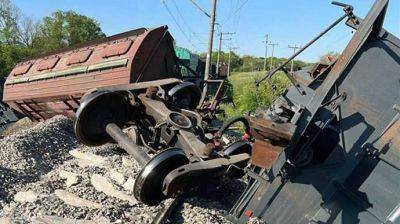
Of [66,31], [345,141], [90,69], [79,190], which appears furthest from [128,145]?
[66,31]

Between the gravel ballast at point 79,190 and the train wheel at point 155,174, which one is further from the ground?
the train wheel at point 155,174

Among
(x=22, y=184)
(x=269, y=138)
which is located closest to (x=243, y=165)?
(x=269, y=138)

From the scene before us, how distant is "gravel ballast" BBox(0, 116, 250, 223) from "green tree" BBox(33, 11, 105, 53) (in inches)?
1760

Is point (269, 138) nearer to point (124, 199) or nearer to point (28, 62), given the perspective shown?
point (124, 199)

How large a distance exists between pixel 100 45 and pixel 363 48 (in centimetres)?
848

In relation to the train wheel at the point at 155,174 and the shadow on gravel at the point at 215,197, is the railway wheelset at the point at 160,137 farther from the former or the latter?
the shadow on gravel at the point at 215,197

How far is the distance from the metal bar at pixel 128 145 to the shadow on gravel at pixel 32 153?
181cm

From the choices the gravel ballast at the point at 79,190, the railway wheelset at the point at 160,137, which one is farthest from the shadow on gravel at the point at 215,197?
the railway wheelset at the point at 160,137

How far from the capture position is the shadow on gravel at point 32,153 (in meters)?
6.95

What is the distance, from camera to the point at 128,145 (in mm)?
5355

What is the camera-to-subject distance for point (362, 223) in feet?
11.8

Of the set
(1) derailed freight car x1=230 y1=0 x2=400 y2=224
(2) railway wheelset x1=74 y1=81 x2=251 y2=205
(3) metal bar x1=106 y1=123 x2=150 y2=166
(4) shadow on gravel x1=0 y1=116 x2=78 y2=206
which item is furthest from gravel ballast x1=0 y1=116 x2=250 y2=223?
(1) derailed freight car x1=230 y1=0 x2=400 y2=224

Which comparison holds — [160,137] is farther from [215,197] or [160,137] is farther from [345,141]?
[345,141]

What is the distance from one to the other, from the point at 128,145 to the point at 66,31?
164 feet
